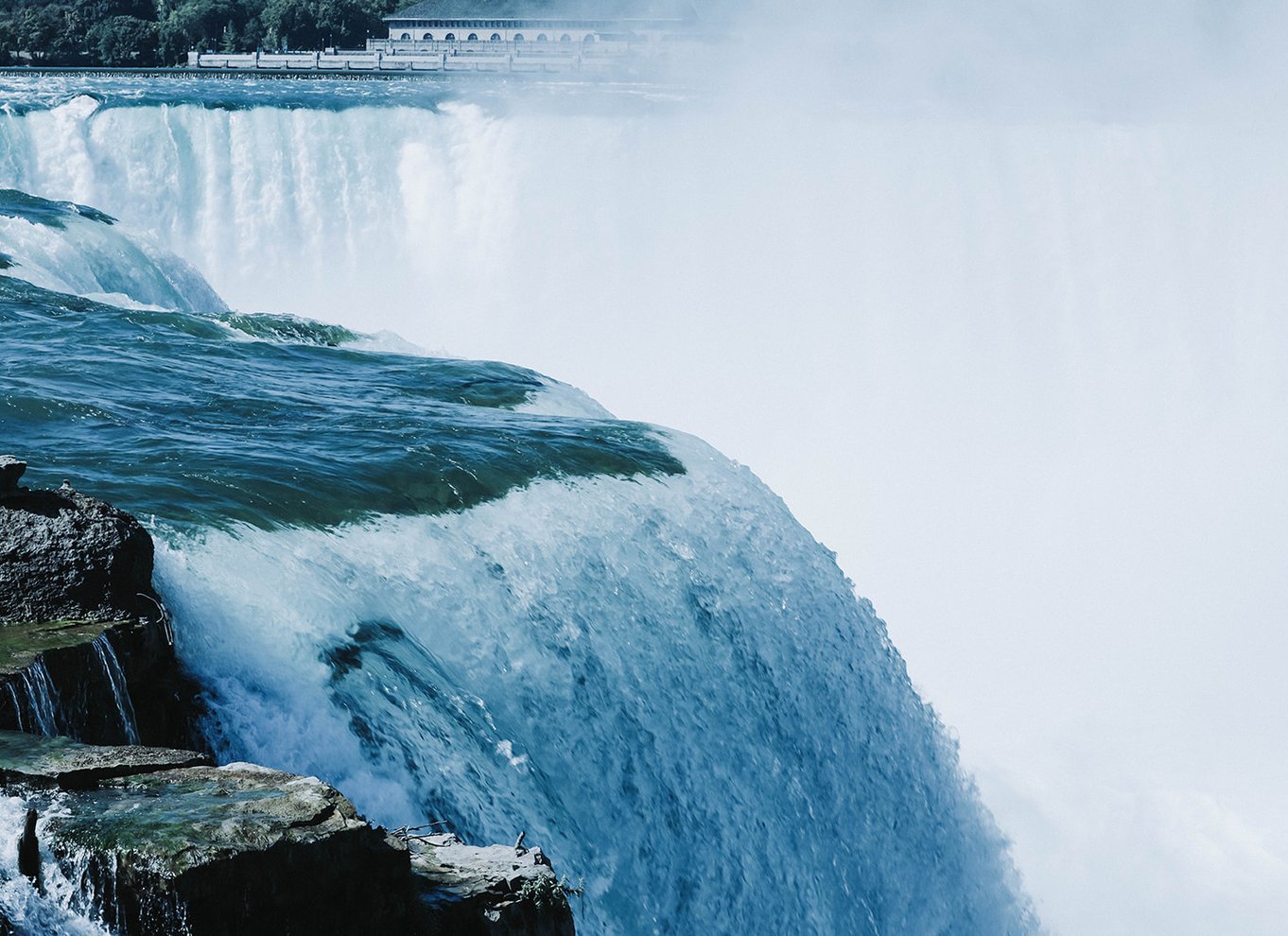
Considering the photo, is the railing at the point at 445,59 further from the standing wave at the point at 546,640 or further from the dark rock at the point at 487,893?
the dark rock at the point at 487,893

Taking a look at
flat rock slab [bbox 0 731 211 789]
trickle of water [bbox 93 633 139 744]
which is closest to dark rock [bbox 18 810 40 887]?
flat rock slab [bbox 0 731 211 789]

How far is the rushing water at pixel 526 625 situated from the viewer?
6.46m

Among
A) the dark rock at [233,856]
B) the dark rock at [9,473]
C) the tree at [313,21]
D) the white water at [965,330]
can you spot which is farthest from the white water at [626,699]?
the tree at [313,21]

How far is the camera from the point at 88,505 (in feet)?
18.7

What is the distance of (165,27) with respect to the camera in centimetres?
6962

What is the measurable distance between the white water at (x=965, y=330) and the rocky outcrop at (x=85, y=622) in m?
8.08

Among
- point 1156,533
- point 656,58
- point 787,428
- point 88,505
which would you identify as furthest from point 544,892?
point 656,58

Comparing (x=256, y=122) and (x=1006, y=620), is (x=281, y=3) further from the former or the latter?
(x=1006, y=620)

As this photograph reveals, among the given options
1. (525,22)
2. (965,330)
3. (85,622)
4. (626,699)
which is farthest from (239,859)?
(525,22)

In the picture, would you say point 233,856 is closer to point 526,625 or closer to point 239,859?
point 239,859

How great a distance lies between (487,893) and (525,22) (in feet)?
231

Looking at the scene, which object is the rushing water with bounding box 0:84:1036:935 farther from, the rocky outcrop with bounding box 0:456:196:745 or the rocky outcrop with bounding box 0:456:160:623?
the rocky outcrop with bounding box 0:456:160:623

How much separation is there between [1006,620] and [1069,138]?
921 centimetres

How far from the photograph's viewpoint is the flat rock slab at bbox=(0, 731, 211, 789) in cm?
418
